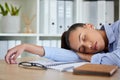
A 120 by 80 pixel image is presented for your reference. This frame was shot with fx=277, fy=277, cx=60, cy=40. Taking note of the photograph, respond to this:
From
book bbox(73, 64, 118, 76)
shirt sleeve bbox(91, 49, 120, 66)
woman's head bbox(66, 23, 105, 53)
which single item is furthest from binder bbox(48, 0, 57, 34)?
book bbox(73, 64, 118, 76)

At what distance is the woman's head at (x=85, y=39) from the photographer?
1.36 meters

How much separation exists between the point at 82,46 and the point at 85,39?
43mm

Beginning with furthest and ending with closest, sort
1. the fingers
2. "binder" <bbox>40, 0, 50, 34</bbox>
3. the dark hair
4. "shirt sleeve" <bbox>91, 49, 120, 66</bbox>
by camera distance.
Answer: "binder" <bbox>40, 0, 50, 34</bbox>, the dark hair, the fingers, "shirt sleeve" <bbox>91, 49, 120, 66</bbox>

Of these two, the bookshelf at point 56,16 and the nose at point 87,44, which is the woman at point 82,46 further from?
the bookshelf at point 56,16

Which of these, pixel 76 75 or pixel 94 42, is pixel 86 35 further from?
pixel 76 75

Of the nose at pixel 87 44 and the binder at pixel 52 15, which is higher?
the binder at pixel 52 15

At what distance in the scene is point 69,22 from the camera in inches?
105

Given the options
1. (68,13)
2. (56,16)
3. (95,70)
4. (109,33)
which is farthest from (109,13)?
(95,70)

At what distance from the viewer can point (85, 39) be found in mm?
1367

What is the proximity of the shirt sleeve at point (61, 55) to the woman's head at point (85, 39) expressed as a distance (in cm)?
4

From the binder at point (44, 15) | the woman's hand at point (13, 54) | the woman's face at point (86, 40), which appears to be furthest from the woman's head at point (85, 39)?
the binder at point (44, 15)

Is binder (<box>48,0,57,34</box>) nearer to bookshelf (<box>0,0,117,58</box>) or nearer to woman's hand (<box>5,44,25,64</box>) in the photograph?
bookshelf (<box>0,0,117,58</box>)

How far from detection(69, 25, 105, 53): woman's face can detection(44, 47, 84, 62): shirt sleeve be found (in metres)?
0.04

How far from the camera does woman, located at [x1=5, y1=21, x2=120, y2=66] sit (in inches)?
53.6
